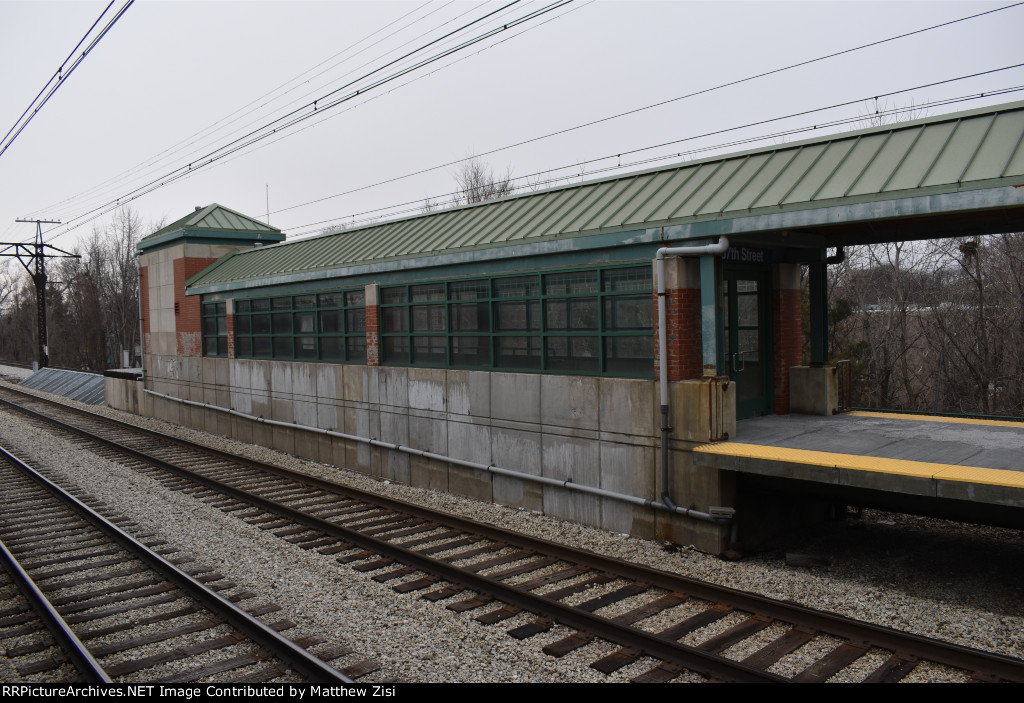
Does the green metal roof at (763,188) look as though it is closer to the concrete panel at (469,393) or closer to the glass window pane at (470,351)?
the glass window pane at (470,351)

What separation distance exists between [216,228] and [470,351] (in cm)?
1477

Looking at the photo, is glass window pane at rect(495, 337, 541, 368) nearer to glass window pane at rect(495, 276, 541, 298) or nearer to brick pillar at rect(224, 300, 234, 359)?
glass window pane at rect(495, 276, 541, 298)

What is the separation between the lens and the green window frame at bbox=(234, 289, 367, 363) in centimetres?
1524

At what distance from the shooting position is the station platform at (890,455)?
21.2 ft

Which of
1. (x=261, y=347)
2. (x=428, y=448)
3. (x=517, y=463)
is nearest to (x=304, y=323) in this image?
(x=261, y=347)

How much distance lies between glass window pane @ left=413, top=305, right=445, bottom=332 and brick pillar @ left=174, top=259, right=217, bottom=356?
11.2m

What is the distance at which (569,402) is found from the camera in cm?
1047

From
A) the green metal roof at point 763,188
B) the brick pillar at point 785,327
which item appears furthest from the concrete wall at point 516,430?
the brick pillar at point 785,327

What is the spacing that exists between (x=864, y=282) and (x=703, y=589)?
840 inches

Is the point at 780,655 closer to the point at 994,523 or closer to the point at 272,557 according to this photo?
the point at 994,523

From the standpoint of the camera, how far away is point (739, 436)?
9.15 meters

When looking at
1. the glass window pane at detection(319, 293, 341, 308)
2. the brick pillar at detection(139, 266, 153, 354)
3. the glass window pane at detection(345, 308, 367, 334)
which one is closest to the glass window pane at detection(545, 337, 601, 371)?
the glass window pane at detection(345, 308, 367, 334)

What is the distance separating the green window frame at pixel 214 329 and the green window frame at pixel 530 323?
8440mm

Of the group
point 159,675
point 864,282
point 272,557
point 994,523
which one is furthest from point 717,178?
point 864,282
